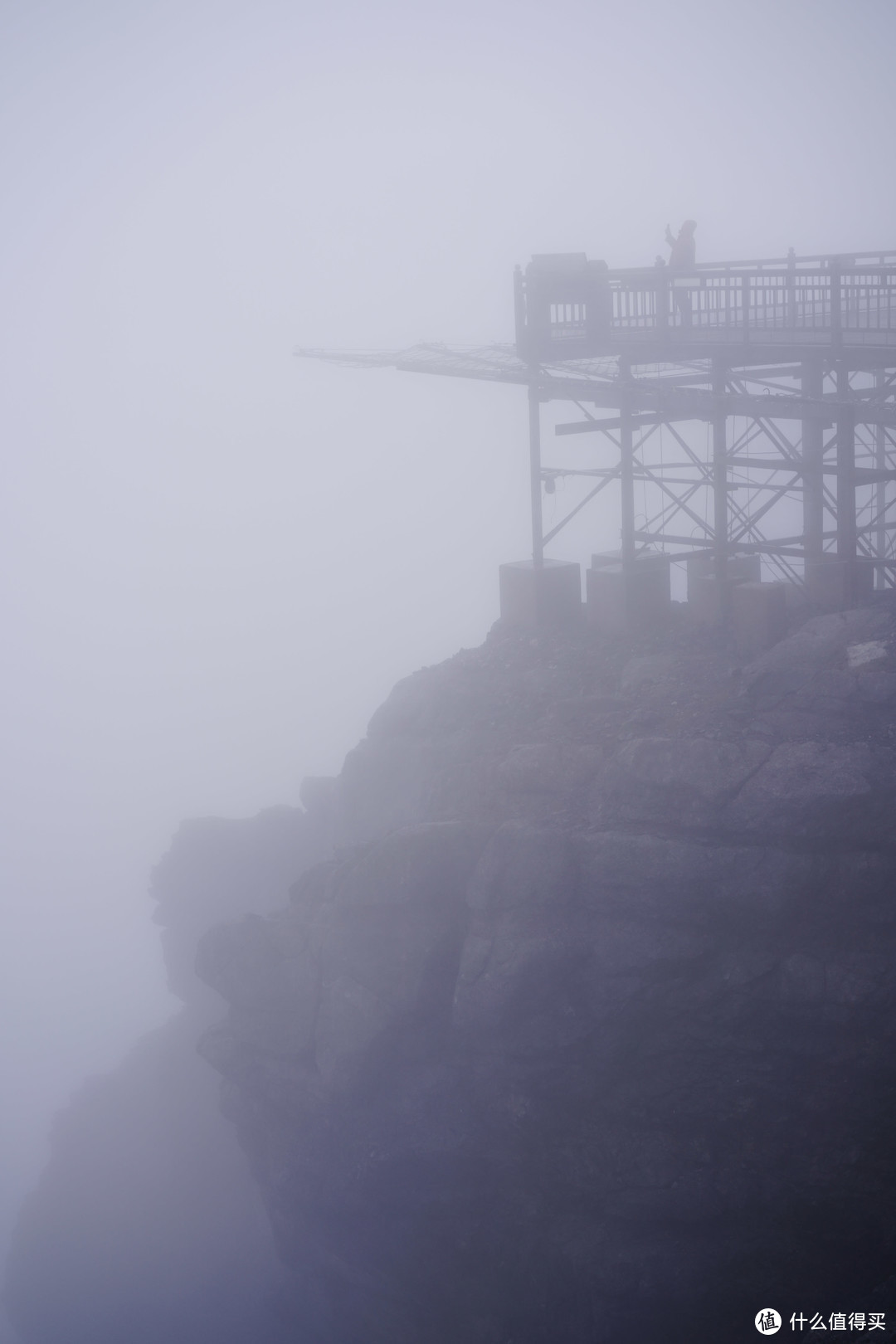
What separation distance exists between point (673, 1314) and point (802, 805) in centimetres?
645

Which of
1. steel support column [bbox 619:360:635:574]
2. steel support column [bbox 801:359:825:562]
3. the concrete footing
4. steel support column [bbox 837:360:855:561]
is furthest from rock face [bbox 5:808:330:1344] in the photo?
steel support column [bbox 837:360:855:561]

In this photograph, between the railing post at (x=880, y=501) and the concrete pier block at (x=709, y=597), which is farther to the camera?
the railing post at (x=880, y=501)

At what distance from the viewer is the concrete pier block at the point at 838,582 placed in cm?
1664

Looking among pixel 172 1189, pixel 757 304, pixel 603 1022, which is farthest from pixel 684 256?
pixel 172 1189

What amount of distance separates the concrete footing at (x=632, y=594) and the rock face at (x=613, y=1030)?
3218mm

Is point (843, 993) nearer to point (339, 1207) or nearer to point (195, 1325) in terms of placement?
point (339, 1207)

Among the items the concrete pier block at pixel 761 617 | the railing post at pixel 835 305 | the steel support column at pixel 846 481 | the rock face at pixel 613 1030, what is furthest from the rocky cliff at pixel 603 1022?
the railing post at pixel 835 305

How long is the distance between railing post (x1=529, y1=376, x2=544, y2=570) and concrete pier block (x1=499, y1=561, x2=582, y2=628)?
0.31 m

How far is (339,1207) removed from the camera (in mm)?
14398

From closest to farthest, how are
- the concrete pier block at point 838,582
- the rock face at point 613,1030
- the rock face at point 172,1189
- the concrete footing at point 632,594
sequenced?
the rock face at point 613,1030 < the concrete pier block at point 838,582 < the concrete footing at point 632,594 < the rock face at point 172,1189

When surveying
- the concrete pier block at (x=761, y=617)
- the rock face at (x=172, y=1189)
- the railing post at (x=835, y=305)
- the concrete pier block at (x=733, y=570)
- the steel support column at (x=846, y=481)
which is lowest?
the rock face at (x=172, y=1189)

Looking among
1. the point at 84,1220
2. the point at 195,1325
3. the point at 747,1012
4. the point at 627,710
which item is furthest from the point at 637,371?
the point at 84,1220

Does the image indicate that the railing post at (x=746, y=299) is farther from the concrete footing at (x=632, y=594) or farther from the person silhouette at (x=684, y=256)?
the concrete footing at (x=632, y=594)

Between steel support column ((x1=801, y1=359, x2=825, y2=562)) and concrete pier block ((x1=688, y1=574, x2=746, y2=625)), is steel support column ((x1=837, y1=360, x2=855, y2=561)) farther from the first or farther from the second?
concrete pier block ((x1=688, y1=574, x2=746, y2=625))
